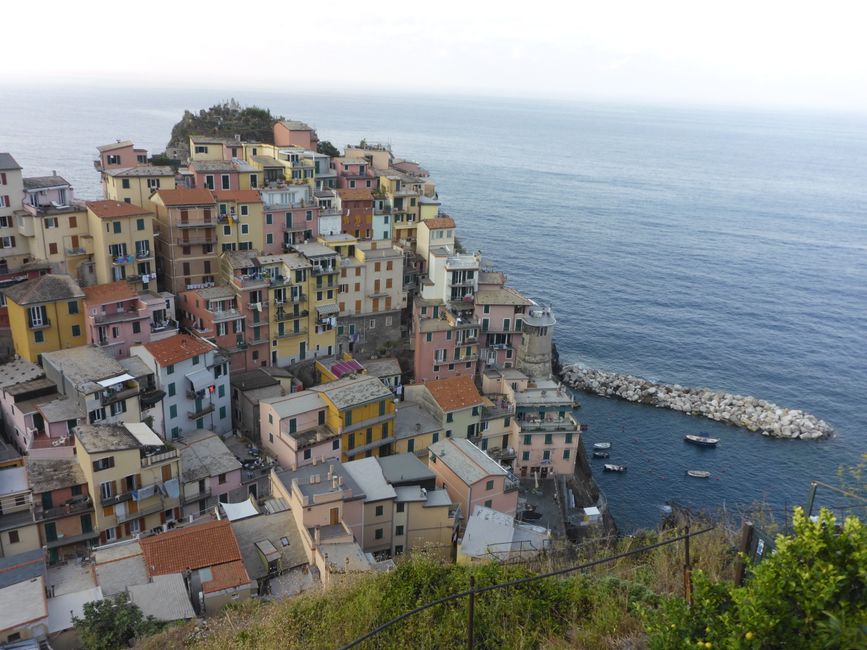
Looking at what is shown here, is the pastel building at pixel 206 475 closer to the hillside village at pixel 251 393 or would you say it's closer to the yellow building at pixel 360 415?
the hillside village at pixel 251 393

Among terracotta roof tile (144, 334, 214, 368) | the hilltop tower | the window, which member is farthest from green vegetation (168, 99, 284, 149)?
the window

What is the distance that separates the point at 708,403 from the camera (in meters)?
56.7

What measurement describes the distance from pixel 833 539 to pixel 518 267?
79926 millimetres

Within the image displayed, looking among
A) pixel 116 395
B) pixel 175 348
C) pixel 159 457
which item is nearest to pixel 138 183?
pixel 175 348

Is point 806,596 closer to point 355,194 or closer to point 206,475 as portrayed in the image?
point 206,475

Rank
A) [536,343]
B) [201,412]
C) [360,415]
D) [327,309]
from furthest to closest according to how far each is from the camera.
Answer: [536,343], [327,309], [201,412], [360,415]

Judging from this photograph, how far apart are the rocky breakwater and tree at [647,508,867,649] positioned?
50240 millimetres

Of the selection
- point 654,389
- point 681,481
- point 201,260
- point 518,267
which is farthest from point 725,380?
point 201,260

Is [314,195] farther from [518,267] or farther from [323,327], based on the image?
[518,267]

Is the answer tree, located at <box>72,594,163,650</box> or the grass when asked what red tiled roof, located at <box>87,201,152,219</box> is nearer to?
tree, located at <box>72,594,163,650</box>

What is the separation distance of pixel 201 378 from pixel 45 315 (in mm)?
9665

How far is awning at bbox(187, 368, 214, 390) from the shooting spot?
122 feet

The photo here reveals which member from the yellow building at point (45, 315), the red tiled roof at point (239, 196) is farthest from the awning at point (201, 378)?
the red tiled roof at point (239, 196)

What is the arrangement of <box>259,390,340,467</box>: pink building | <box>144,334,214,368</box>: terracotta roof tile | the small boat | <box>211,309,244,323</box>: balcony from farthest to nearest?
the small boat
<box>211,309,244,323</box>: balcony
<box>144,334,214,368</box>: terracotta roof tile
<box>259,390,340,467</box>: pink building
